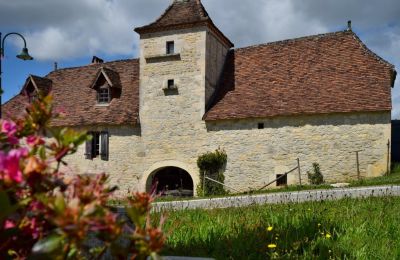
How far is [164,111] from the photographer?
2000 cm

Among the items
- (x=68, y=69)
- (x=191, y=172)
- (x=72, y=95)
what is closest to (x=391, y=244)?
(x=191, y=172)

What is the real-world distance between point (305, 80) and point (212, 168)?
18.1ft

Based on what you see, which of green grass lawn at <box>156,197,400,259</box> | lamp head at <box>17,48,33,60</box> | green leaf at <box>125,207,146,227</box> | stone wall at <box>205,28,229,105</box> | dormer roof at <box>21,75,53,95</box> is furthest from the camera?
dormer roof at <box>21,75,53,95</box>

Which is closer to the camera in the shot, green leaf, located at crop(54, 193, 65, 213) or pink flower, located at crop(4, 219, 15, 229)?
green leaf, located at crop(54, 193, 65, 213)

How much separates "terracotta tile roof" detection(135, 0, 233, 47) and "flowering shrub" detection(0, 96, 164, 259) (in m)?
18.8

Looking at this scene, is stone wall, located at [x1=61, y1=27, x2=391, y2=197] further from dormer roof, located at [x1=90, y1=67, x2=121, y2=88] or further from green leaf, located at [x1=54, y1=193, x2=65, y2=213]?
green leaf, located at [x1=54, y1=193, x2=65, y2=213]

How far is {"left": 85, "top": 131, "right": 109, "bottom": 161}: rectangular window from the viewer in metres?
20.9

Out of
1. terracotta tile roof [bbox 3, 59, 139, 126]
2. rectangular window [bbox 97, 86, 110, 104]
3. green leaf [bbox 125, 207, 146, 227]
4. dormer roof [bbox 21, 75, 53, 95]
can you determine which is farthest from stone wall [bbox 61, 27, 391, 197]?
green leaf [bbox 125, 207, 146, 227]

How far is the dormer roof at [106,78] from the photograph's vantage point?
2162 centimetres

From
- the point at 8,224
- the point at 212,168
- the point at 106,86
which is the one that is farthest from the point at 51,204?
the point at 106,86

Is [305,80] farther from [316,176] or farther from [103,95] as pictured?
[103,95]

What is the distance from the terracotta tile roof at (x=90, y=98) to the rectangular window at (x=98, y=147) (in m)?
0.66

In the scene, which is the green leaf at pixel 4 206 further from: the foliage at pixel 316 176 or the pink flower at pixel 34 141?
the foliage at pixel 316 176

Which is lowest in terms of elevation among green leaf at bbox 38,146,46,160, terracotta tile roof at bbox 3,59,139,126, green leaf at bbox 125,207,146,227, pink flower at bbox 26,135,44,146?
green leaf at bbox 125,207,146,227
